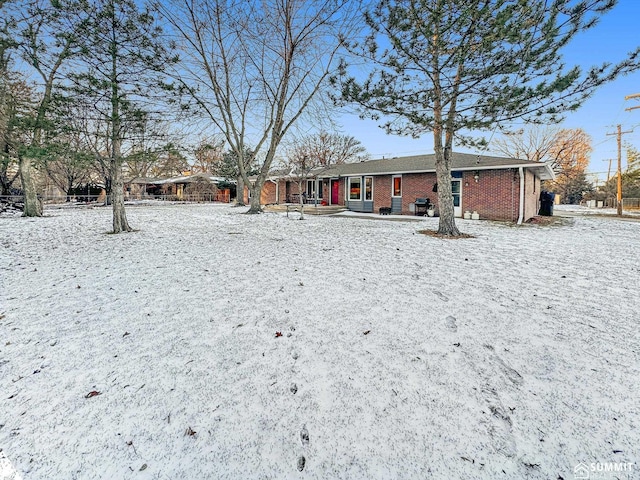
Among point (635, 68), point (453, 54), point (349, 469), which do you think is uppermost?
point (453, 54)

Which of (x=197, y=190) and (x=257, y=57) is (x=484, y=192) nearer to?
(x=257, y=57)

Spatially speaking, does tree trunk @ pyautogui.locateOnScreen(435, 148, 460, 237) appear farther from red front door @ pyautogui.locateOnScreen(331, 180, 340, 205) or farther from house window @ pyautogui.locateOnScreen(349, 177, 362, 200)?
red front door @ pyautogui.locateOnScreen(331, 180, 340, 205)

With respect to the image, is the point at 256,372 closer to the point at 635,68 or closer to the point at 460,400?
the point at 460,400

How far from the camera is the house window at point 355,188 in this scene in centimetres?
1934

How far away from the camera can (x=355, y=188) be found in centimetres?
1964

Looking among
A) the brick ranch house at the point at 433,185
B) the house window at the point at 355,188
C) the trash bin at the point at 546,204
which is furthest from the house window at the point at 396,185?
the trash bin at the point at 546,204

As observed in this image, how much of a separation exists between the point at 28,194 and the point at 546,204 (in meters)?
26.5

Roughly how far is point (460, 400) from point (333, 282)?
8.68ft

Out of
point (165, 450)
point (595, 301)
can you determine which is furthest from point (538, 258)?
point (165, 450)

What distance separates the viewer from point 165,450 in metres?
1.78

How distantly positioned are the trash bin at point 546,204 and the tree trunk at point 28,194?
2605 cm

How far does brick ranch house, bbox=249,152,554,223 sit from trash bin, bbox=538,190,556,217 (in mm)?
463

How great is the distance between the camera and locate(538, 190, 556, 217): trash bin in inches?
686

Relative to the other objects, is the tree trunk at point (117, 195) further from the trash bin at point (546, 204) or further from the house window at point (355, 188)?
the trash bin at point (546, 204)
